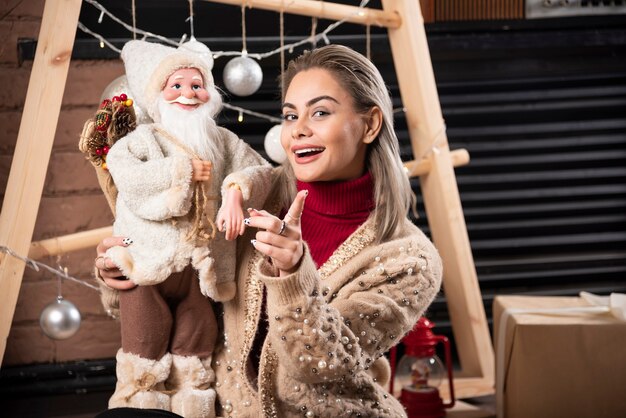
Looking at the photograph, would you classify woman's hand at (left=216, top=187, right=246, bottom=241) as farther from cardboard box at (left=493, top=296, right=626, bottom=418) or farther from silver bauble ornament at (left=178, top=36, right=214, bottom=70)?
cardboard box at (left=493, top=296, right=626, bottom=418)

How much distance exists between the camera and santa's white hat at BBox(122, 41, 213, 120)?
62.3 inches

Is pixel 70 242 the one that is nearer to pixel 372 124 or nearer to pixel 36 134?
pixel 36 134

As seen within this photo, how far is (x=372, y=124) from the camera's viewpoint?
1.62 metres

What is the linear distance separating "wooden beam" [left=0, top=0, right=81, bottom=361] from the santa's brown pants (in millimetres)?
477

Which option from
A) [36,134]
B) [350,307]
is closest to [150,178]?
[350,307]

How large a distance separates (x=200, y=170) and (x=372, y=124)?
32 cm

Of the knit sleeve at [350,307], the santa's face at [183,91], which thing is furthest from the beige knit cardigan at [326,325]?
the santa's face at [183,91]

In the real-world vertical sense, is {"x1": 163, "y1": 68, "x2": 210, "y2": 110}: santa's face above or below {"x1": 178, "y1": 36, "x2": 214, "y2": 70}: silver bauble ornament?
below

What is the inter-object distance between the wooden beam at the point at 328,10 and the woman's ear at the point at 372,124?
0.63 metres

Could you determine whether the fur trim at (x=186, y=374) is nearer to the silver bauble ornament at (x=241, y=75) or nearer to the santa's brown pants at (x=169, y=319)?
the santa's brown pants at (x=169, y=319)

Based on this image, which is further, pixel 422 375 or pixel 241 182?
pixel 422 375

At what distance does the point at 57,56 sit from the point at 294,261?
36.6 inches

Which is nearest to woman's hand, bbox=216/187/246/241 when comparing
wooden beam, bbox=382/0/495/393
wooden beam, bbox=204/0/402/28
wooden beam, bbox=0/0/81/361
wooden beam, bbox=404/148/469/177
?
wooden beam, bbox=0/0/81/361

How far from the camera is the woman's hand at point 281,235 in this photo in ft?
4.08
